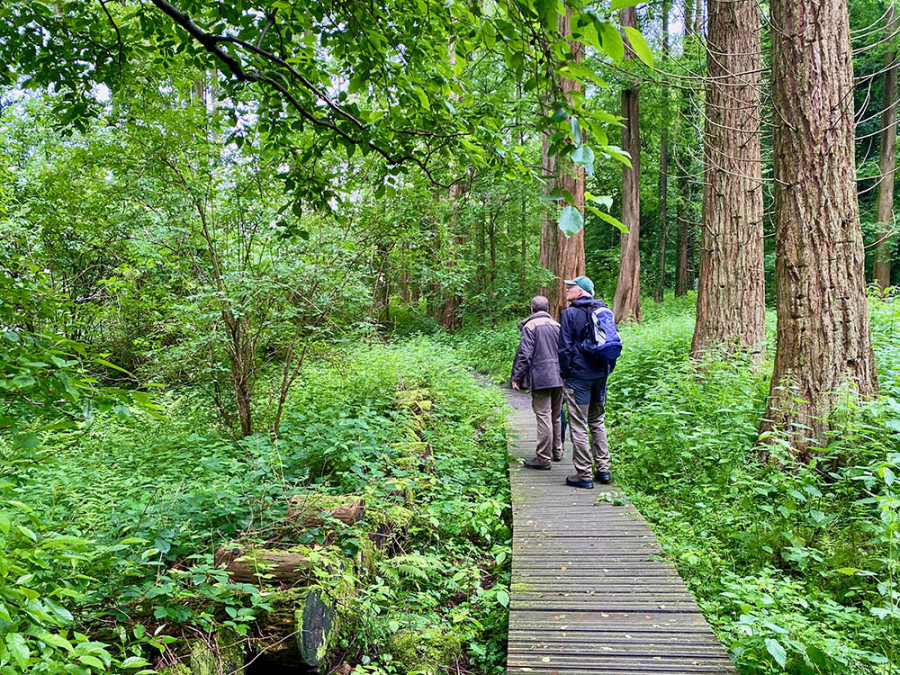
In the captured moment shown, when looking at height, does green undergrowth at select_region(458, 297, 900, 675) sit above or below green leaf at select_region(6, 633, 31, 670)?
below

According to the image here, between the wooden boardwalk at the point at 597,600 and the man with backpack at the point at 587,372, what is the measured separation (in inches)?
22.1

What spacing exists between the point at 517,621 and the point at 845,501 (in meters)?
2.84

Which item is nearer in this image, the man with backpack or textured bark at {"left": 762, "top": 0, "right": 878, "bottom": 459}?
textured bark at {"left": 762, "top": 0, "right": 878, "bottom": 459}

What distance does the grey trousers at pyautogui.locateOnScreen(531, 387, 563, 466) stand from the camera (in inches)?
250

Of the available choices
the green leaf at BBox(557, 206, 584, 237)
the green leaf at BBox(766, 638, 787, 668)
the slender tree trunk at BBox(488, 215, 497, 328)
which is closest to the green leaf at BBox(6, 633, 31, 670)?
the green leaf at BBox(557, 206, 584, 237)

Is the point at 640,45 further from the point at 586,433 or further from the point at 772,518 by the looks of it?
the point at 586,433

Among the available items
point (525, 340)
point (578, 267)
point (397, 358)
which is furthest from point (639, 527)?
point (578, 267)

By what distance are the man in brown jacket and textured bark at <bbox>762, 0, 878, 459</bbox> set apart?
249cm

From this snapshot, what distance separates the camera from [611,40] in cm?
143

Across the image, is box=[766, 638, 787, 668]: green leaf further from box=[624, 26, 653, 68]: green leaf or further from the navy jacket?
the navy jacket

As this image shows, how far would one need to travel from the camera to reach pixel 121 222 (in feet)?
19.7

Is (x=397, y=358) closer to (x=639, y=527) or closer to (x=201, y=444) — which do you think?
(x=201, y=444)

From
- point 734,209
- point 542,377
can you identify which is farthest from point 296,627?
point 734,209

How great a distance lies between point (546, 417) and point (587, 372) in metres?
→ 1.02
